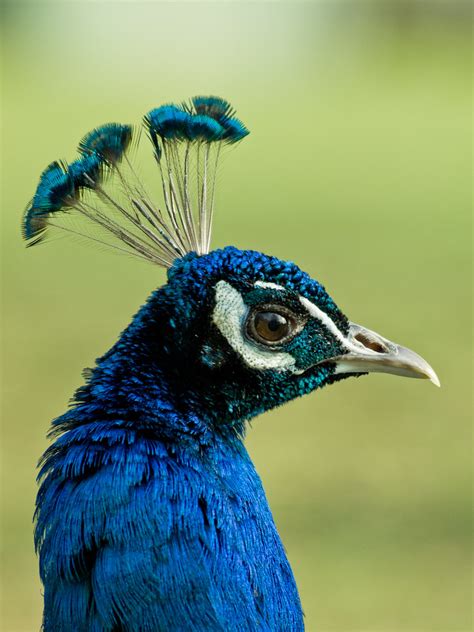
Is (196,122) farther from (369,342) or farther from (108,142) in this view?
(369,342)

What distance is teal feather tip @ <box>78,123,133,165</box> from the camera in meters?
1.32

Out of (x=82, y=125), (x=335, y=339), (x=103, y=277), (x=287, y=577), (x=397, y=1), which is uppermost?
(x=397, y=1)

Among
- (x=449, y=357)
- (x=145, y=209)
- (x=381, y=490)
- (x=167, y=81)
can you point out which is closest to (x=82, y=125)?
(x=167, y=81)

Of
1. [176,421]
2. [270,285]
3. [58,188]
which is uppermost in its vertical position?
[58,188]

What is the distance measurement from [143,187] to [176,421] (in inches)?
14.8

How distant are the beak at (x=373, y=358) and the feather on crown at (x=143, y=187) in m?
0.27

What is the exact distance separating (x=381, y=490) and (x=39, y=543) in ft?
7.45

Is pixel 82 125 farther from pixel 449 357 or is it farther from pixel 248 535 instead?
pixel 248 535

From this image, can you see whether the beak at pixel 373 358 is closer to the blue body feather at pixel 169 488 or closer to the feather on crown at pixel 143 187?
the blue body feather at pixel 169 488

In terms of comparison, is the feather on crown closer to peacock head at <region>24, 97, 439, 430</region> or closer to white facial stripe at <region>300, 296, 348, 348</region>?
peacock head at <region>24, 97, 439, 430</region>

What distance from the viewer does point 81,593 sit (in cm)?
111

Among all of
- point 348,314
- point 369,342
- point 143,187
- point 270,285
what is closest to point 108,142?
point 143,187

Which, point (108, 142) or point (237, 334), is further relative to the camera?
point (108, 142)

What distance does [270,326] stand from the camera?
3.99 feet
